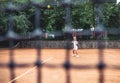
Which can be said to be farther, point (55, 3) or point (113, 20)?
point (113, 20)

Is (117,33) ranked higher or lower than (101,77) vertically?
higher

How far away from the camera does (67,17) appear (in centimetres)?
116

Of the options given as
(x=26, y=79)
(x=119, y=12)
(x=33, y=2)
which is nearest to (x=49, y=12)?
(x=33, y=2)

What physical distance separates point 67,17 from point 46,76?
14.2 feet

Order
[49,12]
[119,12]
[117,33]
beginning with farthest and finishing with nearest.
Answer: [119,12], [49,12], [117,33]

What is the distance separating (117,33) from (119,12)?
0.28m

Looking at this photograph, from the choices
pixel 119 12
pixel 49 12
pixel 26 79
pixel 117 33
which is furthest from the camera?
pixel 26 79

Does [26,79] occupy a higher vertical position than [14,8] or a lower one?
lower

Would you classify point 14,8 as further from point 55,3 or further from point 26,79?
point 26,79

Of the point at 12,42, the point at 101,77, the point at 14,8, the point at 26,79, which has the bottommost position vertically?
the point at 26,79

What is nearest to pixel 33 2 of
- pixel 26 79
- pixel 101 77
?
pixel 101 77

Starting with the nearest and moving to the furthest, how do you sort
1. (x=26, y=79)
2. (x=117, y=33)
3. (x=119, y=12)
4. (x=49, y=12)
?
1. (x=117, y=33)
2. (x=49, y=12)
3. (x=119, y=12)
4. (x=26, y=79)

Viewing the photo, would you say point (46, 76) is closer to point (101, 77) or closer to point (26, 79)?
point (26, 79)

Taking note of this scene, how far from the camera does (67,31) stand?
4.01 feet
